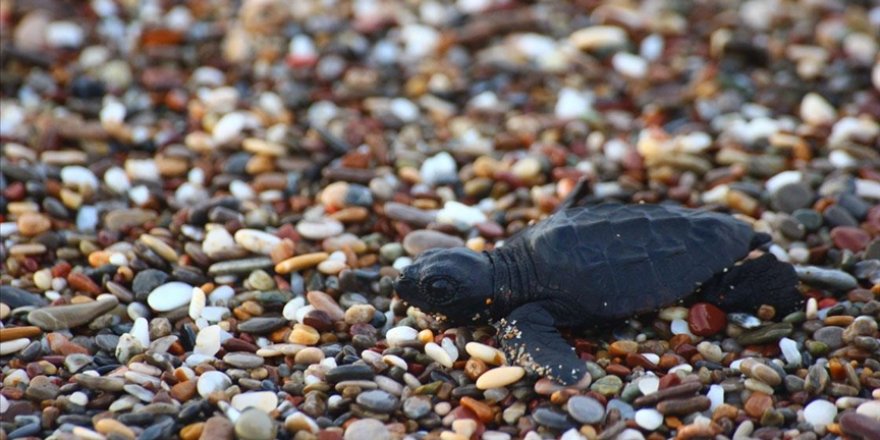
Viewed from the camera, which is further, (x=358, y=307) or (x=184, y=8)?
(x=184, y=8)

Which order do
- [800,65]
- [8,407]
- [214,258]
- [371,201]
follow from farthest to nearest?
[800,65], [371,201], [214,258], [8,407]

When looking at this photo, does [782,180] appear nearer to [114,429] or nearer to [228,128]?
[228,128]

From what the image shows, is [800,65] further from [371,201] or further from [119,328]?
[119,328]

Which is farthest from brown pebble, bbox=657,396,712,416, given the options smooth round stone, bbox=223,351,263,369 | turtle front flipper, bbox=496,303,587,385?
smooth round stone, bbox=223,351,263,369

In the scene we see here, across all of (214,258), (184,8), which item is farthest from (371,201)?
(184,8)

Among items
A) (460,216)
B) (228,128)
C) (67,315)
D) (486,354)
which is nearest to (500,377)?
(486,354)

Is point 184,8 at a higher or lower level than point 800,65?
higher

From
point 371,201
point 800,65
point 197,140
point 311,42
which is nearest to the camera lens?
point 371,201

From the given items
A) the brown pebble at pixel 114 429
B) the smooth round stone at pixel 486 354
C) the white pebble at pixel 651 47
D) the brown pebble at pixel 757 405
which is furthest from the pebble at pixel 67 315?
the white pebble at pixel 651 47
